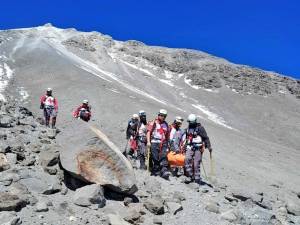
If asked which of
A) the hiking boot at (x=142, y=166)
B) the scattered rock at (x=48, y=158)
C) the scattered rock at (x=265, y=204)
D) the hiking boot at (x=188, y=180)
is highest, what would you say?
the scattered rock at (x=48, y=158)

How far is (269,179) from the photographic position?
79.1 feet

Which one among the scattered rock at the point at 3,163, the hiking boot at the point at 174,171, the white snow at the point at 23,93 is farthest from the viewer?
the white snow at the point at 23,93

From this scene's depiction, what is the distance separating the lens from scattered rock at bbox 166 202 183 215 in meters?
12.0

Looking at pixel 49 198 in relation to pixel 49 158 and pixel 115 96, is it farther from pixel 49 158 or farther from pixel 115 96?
pixel 115 96

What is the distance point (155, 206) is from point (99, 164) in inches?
63.0

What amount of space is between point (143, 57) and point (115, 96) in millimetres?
46582

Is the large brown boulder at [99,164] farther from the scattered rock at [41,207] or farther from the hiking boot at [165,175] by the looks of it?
the hiking boot at [165,175]

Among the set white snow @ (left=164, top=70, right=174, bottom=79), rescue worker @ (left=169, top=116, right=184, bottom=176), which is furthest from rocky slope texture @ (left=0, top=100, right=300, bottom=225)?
white snow @ (left=164, top=70, right=174, bottom=79)

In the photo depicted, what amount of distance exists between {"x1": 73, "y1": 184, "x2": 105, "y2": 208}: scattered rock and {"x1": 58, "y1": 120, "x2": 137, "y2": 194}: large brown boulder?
241mm

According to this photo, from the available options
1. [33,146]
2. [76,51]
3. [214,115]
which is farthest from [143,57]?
[33,146]

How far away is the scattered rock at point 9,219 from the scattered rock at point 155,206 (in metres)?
3.17

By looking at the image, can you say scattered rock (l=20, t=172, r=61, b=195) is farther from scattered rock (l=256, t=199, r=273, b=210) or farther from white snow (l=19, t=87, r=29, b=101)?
white snow (l=19, t=87, r=29, b=101)

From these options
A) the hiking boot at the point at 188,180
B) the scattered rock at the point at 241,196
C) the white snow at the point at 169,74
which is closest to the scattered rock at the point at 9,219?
the hiking boot at the point at 188,180

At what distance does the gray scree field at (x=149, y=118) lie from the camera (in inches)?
444
